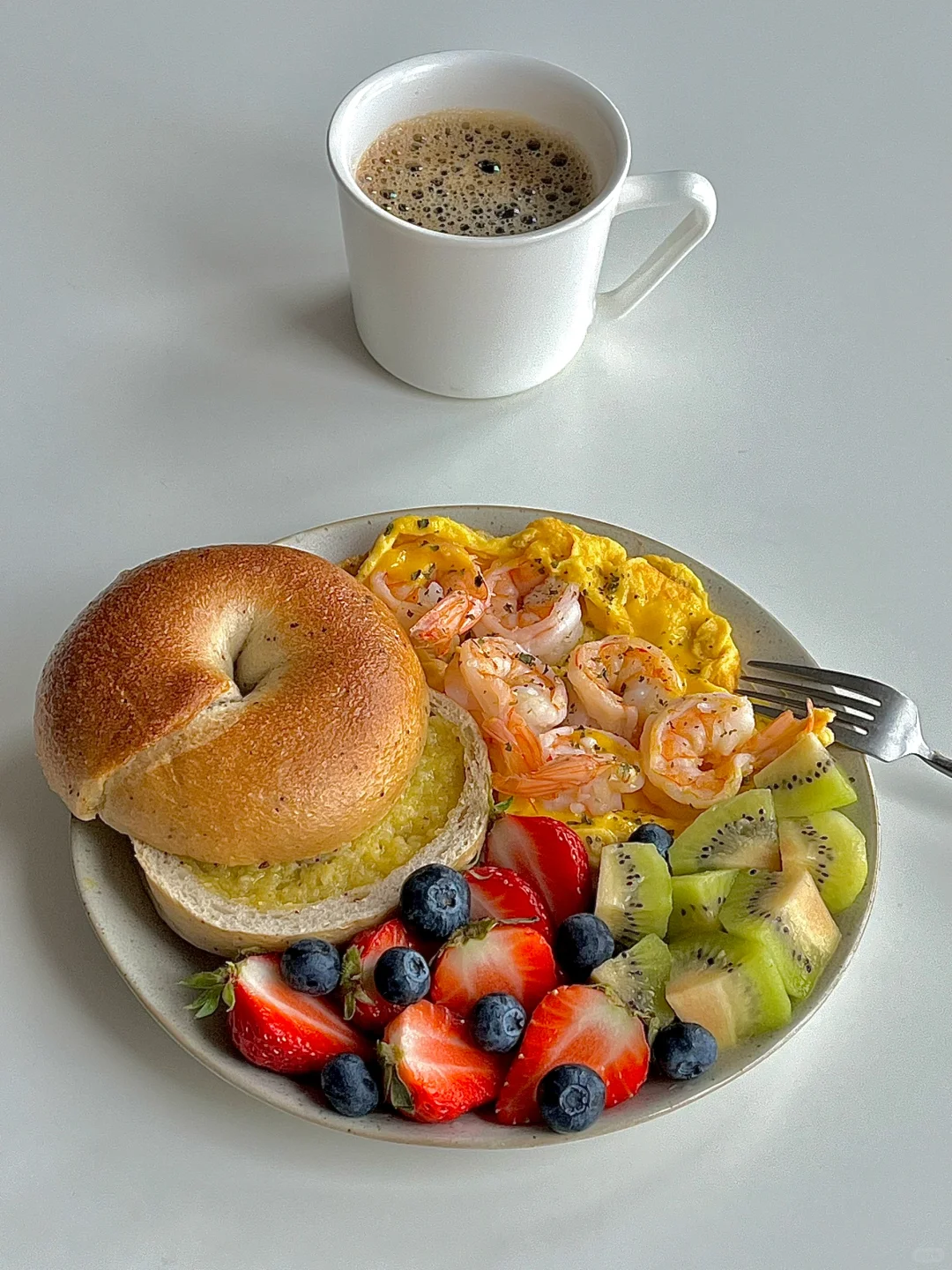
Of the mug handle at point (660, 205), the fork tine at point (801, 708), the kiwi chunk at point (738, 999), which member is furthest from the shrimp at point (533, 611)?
the mug handle at point (660, 205)

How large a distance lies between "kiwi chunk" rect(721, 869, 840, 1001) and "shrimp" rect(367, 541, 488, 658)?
2.09 feet

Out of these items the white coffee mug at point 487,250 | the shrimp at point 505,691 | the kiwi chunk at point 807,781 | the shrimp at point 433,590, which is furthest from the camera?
the white coffee mug at point 487,250

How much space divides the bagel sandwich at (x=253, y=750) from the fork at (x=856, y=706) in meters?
0.53

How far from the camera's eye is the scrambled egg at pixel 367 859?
6.44 ft

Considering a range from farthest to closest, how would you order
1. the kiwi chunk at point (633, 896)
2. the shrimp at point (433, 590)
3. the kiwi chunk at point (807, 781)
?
1. the shrimp at point (433, 590)
2. the kiwi chunk at point (807, 781)
3. the kiwi chunk at point (633, 896)

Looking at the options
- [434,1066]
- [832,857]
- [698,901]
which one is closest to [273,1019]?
[434,1066]

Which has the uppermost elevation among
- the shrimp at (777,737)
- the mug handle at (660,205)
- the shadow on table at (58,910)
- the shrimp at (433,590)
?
the mug handle at (660,205)

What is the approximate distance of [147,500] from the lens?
2697mm

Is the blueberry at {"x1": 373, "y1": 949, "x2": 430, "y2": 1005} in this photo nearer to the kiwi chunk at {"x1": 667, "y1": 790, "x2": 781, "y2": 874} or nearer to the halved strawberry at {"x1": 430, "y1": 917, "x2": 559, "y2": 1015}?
the halved strawberry at {"x1": 430, "y1": 917, "x2": 559, "y2": 1015}

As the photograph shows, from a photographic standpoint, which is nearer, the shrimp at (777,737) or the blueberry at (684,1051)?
the blueberry at (684,1051)

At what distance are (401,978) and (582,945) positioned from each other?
26cm

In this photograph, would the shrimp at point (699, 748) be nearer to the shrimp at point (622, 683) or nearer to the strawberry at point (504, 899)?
the shrimp at point (622, 683)

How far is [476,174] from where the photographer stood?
2605mm

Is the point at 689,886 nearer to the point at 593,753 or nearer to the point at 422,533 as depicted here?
the point at 593,753
